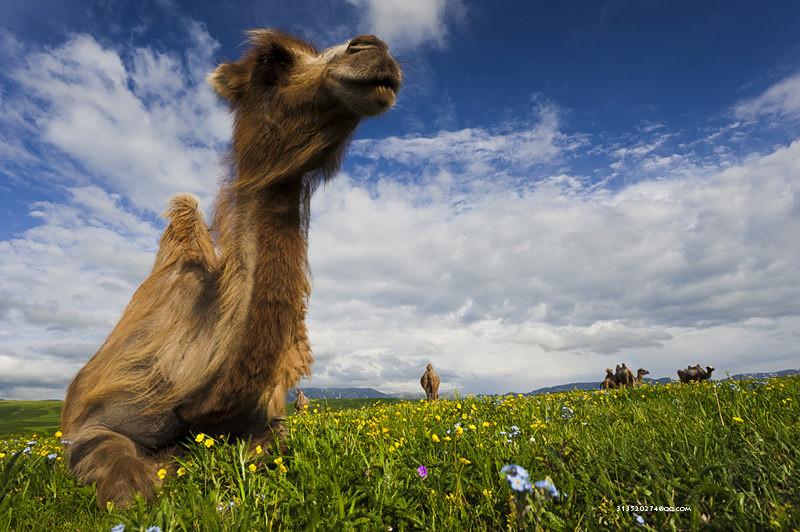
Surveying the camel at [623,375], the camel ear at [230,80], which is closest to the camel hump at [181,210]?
the camel ear at [230,80]

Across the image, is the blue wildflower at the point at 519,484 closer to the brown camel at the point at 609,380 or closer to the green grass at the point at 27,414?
the brown camel at the point at 609,380

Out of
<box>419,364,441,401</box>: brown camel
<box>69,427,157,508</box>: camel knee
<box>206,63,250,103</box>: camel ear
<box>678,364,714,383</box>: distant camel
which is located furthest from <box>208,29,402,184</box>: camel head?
<box>419,364,441,401</box>: brown camel

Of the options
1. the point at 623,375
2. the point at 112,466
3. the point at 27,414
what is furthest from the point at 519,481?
the point at 27,414

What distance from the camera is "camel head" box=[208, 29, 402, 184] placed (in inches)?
163

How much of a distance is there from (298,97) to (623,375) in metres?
17.8

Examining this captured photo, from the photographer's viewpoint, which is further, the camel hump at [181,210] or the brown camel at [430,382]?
the brown camel at [430,382]

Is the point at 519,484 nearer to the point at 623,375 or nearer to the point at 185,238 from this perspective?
the point at 185,238

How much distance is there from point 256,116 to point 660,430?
4.80 metres

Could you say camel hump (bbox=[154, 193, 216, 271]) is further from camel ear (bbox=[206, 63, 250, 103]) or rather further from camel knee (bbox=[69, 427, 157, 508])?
camel knee (bbox=[69, 427, 157, 508])

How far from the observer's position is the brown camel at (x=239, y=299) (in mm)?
3934

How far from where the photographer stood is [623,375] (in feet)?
60.5

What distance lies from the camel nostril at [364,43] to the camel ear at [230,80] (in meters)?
1.34

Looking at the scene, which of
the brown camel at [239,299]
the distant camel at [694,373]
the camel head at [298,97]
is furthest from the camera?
the distant camel at [694,373]

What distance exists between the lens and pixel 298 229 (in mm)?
4539
